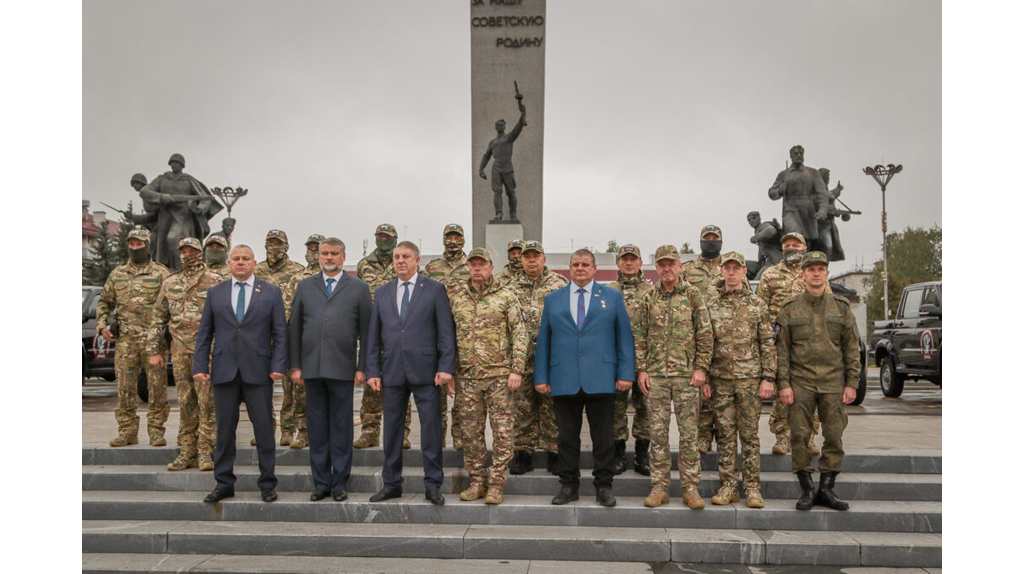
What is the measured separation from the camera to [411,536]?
450 cm

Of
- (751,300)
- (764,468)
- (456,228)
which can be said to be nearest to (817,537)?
(764,468)

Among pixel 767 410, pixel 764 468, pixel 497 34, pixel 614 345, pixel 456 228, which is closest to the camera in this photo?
pixel 614 345

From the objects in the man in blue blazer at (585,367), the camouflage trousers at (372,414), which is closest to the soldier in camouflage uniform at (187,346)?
the camouflage trousers at (372,414)

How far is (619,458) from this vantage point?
536cm

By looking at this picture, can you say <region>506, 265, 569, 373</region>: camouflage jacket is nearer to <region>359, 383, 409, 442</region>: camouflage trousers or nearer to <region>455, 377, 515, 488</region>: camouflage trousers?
<region>455, 377, 515, 488</region>: camouflage trousers

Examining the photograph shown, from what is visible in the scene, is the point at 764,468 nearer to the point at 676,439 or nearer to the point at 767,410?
the point at 676,439

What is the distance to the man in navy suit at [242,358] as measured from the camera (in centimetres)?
501

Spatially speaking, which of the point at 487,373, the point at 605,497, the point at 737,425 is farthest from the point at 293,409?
the point at 737,425

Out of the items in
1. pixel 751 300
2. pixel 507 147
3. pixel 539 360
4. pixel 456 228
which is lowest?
pixel 539 360

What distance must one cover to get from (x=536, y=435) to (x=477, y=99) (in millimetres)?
10775

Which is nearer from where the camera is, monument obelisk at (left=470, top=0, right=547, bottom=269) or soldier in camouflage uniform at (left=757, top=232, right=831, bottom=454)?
soldier in camouflage uniform at (left=757, top=232, right=831, bottom=454)

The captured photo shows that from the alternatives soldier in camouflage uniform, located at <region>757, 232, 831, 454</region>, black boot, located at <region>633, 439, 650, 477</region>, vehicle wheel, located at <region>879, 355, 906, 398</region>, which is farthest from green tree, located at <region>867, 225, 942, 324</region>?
black boot, located at <region>633, 439, 650, 477</region>

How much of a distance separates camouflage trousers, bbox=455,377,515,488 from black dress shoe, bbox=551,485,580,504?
403 millimetres

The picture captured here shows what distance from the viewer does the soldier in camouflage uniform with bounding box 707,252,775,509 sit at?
4801 millimetres
